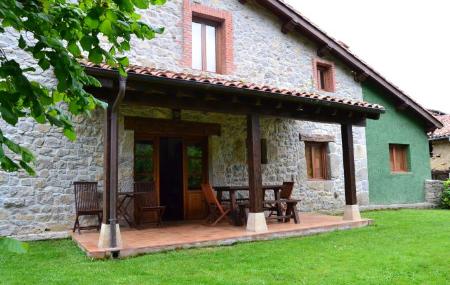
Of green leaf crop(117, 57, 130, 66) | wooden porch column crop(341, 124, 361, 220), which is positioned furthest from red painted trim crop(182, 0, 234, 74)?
green leaf crop(117, 57, 130, 66)

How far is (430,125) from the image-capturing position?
524 inches

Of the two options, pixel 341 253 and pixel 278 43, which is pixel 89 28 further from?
pixel 278 43

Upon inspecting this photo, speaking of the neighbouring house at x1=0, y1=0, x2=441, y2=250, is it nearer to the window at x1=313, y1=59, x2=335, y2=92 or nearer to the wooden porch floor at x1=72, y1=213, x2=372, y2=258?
the window at x1=313, y1=59, x2=335, y2=92

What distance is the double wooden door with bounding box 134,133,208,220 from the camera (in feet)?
27.9

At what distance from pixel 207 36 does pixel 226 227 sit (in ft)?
15.1

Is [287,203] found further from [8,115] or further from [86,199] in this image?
[8,115]

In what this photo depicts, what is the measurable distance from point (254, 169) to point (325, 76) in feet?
19.3

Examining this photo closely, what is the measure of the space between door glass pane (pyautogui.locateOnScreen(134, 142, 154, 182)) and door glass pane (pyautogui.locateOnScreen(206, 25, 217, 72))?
2419 mm

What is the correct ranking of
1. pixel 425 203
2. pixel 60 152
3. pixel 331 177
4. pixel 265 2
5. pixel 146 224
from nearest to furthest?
pixel 60 152, pixel 146 224, pixel 265 2, pixel 331 177, pixel 425 203

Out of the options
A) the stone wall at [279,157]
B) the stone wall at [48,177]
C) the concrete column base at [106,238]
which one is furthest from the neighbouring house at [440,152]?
the concrete column base at [106,238]

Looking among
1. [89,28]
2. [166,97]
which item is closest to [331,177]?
[166,97]

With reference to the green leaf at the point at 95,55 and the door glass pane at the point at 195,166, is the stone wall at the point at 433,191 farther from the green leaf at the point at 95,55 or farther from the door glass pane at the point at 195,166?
the green leaf at the point at 95,55

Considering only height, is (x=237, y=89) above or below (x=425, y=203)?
above

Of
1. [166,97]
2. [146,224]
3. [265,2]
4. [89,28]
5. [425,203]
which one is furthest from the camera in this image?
[425,203]
